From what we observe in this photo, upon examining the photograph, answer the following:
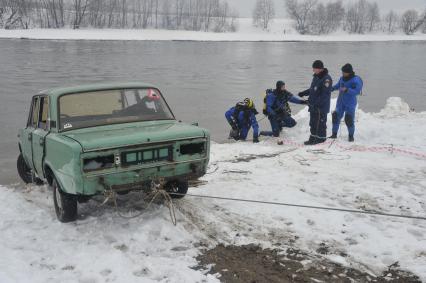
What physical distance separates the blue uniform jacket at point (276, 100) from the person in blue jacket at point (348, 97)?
3.91 ft

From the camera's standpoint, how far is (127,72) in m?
28.1

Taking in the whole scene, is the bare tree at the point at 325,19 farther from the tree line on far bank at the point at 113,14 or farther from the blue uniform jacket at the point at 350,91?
the blue uniform jacket at the point at 350,91

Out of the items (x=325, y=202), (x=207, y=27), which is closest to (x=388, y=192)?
(x=325, y=202)

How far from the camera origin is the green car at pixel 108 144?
477 centimetres

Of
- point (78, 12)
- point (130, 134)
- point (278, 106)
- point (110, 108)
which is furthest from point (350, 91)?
point (78, 12)

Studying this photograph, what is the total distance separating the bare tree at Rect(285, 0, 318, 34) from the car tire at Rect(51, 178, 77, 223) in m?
111

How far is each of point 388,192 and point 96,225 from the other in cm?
405

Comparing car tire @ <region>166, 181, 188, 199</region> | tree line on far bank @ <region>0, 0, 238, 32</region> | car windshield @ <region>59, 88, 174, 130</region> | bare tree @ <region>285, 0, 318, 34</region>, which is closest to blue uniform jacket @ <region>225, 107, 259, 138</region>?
car windshield @ <region>59, 88, 174, 130</region>

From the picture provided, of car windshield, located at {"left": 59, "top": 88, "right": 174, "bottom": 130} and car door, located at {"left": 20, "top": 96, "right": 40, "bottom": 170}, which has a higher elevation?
car windshield, located at {"left": 59, "top": 88, "right": 174, "bottom": 130}

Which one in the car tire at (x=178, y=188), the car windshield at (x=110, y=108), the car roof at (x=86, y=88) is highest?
the car roof at (x=86, y=88)

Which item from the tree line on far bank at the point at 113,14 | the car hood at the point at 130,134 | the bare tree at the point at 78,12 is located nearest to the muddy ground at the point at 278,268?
the car hood at the point at 130,134

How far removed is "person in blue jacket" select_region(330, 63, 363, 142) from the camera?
10.0 metres

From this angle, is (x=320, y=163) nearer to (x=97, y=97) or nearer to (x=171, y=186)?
(x=171, y=186)

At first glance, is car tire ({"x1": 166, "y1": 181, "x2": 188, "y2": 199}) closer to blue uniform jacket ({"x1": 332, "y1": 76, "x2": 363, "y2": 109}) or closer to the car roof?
the car roof
